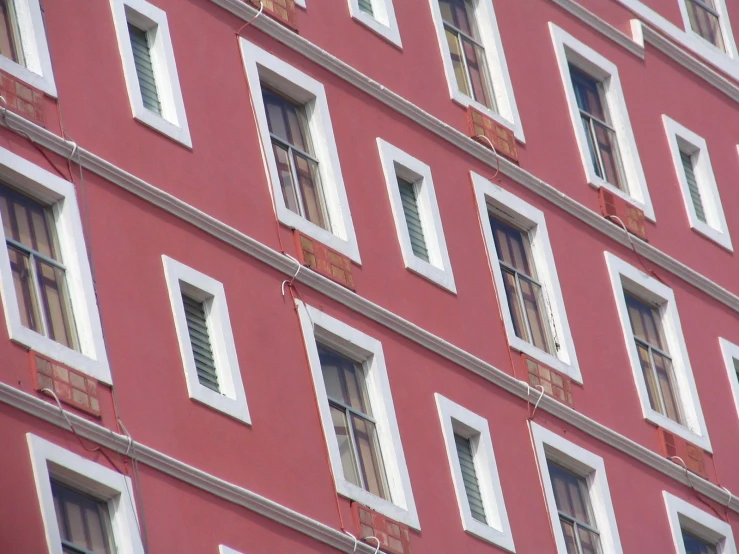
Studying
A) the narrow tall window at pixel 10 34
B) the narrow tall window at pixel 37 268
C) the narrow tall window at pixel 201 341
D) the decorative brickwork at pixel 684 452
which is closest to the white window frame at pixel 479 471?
the decorative brickwork at pixel 684 452

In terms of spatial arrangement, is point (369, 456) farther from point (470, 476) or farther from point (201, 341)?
point (201, 341)

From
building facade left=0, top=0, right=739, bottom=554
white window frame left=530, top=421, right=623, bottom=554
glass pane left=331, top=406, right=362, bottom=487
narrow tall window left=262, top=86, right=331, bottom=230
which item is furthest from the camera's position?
white window frame left=530, top=421, right=623, bottom=554

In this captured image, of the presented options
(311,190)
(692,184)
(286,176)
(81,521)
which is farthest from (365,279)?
(692,184)

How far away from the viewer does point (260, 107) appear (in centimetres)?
3416

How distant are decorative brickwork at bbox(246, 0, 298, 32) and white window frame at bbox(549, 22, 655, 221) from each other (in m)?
5.25

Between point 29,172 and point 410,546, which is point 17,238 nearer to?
point 29,172

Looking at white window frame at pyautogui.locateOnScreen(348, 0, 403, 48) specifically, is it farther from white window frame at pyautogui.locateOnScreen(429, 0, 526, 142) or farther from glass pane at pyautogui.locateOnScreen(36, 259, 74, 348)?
glass pane at pyautogui.locateOnScreen(36, 259, 74, 348)

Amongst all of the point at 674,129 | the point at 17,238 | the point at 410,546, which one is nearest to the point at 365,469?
the point at 410,546

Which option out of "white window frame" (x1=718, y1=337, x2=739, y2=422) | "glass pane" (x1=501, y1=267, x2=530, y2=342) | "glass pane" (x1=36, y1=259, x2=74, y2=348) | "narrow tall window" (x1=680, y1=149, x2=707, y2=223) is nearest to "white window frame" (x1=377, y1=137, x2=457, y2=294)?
"glass pane" (x1=501, y1=267, x2=530, y2=342)

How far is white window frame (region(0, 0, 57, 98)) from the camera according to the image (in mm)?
31289

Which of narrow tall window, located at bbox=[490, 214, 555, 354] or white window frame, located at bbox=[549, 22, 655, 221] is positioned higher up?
white window frame, located at bbox=[549, 22, 655, 221]

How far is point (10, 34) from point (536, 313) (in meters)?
8.79

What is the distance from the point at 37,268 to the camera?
30328mm

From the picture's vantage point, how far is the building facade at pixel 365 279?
30.3 m
